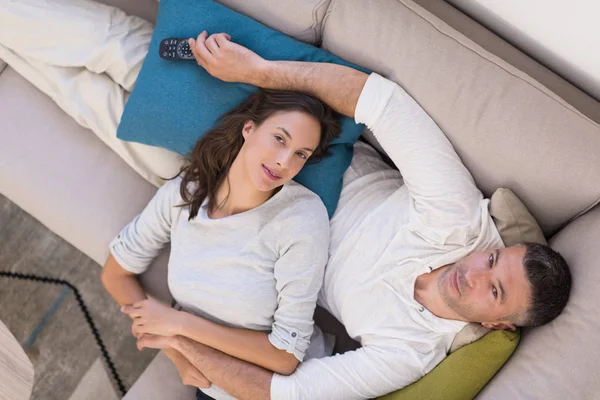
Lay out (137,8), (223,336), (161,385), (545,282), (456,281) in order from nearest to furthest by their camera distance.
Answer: (545,282)
(456,281)
(223,336)
(161,385)
(137,8)

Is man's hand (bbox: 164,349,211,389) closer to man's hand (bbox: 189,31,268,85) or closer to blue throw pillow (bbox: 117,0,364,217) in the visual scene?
blue throw pillow (bbox: 117,0,364,217)

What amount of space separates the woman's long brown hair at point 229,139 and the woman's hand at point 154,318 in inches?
11.3

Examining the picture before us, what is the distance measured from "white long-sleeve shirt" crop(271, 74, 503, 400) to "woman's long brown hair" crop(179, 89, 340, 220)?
119mm

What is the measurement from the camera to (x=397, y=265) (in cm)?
167

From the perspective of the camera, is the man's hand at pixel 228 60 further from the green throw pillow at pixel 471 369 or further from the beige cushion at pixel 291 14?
the green throw pillow at pixel 471 369

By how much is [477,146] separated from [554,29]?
41 cm

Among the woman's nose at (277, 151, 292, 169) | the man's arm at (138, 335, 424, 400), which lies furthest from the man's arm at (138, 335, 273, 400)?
the woman's nose at (277, 151, 292, 169)

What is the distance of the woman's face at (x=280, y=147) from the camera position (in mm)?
1552

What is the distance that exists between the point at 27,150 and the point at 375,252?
115 cm

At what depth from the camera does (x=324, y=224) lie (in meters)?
1.69

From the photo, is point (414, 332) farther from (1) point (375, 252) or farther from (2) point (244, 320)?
(2) point (244, 320)

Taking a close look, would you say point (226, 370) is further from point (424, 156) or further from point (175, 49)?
point (175, 49)

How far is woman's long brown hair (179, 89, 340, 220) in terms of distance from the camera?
5.24ft

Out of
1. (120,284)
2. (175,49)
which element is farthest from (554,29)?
(120,284)
